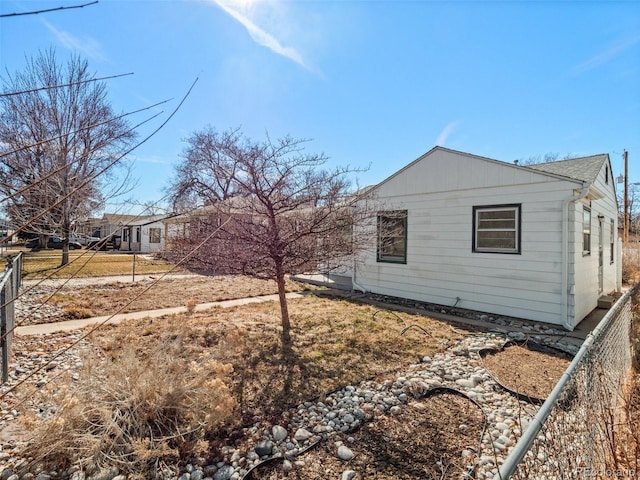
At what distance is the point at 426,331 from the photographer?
576cm

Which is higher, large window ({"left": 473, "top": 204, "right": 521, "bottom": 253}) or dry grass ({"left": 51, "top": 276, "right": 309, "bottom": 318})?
large window ({"left": 473, "top": 204, "right": 521, "bottom": 253})

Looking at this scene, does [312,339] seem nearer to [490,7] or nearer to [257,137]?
[257,137]

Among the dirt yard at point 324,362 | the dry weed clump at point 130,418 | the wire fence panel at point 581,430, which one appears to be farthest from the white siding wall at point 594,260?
the dry weed clump at point 130,418

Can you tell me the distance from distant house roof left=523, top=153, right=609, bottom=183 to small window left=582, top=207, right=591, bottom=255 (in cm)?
77

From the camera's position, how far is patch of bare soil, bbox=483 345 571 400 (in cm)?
378

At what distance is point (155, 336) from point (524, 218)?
7006mm

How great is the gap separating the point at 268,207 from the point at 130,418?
2.83m

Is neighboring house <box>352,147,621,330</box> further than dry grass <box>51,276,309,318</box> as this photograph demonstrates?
No

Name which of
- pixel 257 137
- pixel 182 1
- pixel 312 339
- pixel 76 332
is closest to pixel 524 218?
pixel 312 339

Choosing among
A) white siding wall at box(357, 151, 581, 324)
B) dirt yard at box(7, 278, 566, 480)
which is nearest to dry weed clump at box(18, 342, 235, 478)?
dirt yard at box(7, 278, 566, 480)

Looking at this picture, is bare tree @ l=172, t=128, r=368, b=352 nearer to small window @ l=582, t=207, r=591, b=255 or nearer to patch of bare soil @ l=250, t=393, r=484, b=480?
patch of bare soil @ l=250, t=393, r=484, b=480

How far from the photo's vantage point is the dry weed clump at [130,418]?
2352 mm

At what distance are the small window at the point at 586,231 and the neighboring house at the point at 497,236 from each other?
21 millimetres

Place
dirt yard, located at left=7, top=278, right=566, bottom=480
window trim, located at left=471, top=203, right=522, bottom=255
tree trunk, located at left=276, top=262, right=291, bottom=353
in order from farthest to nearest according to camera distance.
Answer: window trim, located at left=471, top=203, right=522, bottom=255, tree trunk, located at left=276, top=262, right=291, bottom=353, dirt yard, located at left=7, top=278, right=566, bottom=480
